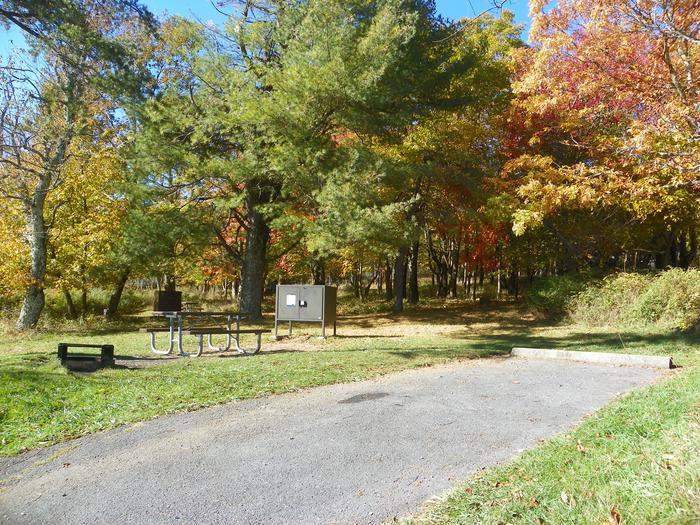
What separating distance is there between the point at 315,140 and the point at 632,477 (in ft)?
43.4

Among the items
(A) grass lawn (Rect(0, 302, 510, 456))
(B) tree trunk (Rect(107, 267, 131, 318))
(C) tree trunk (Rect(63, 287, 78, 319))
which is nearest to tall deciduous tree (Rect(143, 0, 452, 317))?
(A) grass lawn (Rect(0, 302, 510, 456))

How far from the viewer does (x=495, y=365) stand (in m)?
9.18

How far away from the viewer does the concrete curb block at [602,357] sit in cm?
862

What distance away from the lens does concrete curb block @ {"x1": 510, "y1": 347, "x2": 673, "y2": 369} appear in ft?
28.3

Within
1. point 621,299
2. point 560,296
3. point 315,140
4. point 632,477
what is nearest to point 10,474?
point 632,477

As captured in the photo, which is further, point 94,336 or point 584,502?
point 94,336

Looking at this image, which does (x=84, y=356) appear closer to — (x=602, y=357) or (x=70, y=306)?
(x=602, y=357)

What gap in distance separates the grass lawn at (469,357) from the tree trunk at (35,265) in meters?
2.63

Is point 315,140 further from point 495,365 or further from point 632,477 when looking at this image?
point 632,477

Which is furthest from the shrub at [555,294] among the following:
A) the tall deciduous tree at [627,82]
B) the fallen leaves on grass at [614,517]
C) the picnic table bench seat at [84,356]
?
the fallen leaves on grass at [614,517]

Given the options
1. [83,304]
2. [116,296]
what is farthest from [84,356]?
[83,304]

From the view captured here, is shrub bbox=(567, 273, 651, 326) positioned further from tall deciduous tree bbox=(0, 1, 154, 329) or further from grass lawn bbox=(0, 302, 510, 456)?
tall deciduous tree bbox=(0, 1, 154, 329)

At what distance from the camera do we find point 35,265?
1719 centimetres

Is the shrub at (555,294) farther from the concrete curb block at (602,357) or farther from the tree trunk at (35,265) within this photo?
the tree trunk at (35,265)
